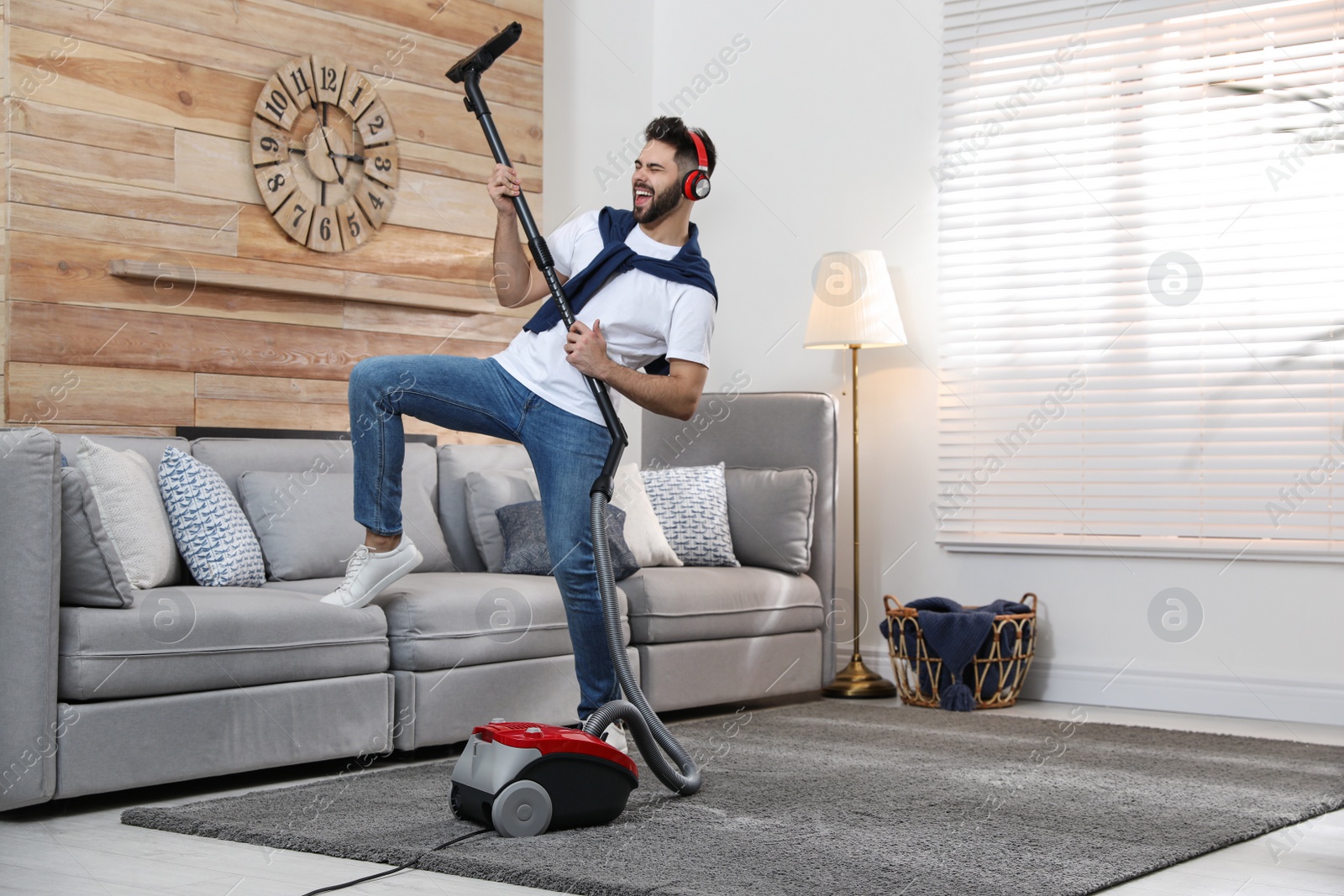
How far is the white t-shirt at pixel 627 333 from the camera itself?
2.87m

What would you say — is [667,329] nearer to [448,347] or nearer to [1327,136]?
[448,347]

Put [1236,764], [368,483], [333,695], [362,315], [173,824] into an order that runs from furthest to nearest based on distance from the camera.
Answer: [362,315]
[1236,764]
[333,695]
[368,483]
[173,824]

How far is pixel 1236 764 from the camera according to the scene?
11.3ft

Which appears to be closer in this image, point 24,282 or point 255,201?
point 24,282

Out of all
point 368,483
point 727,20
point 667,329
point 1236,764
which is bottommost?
point 1236,764

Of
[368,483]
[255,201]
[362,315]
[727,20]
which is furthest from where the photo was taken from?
[727,20]

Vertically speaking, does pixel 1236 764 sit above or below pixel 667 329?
below

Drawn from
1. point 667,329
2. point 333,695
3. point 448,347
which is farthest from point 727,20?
point 333,695

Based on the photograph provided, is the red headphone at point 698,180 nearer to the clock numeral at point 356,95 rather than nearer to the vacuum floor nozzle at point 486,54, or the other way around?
the vacuum floor nozzle at point 486,54

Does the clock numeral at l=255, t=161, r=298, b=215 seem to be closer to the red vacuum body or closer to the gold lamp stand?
the gold lamp stand

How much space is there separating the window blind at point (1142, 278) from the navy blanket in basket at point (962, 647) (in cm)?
46

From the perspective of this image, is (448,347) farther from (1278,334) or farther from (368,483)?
(1278,334)

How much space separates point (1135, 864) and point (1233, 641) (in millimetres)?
2289

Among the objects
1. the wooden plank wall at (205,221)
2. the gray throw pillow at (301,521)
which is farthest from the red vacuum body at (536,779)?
the wooden plank wall at (205,221)
